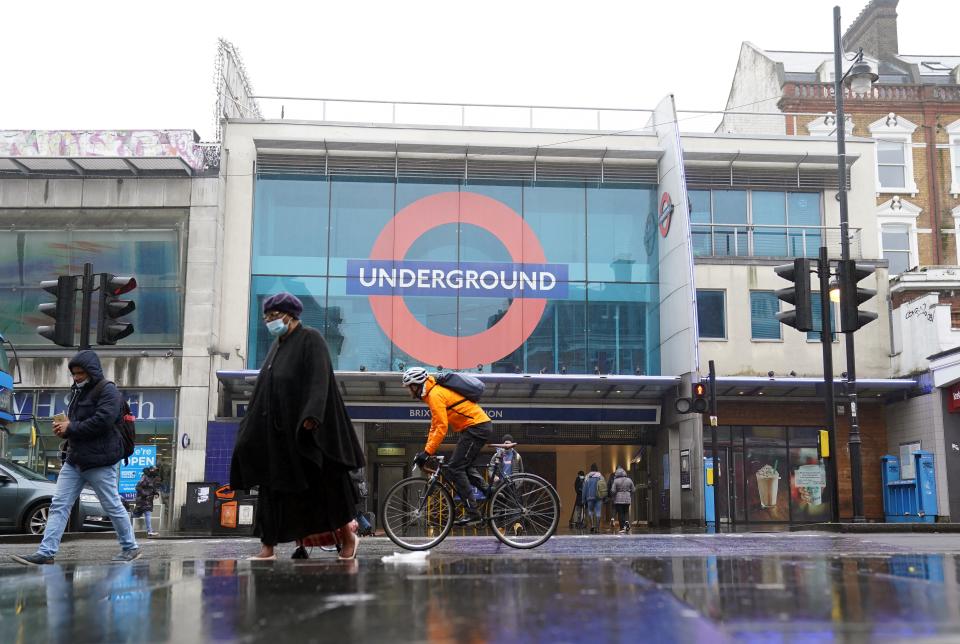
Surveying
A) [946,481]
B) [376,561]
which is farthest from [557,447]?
[376,561]

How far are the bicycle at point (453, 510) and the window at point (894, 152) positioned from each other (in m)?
32.8

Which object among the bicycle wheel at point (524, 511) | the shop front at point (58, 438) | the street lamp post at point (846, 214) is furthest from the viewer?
the shop front at point (58, 438)

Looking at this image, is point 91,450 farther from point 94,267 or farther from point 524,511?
point 94,267

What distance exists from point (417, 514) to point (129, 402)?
19.6 meters

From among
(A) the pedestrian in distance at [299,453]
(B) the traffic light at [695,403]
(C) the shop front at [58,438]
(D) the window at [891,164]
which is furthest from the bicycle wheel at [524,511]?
(D) the window at [891,164]

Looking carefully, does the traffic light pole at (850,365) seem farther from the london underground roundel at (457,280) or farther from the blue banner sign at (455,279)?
the london underground roundel at (457,280)

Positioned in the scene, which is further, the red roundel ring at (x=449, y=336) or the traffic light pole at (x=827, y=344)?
the red roundel ring at (x=449, y=336)

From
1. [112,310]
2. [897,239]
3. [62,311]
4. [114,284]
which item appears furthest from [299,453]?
[897,239]

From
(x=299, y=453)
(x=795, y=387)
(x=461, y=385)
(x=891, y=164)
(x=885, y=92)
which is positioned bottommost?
(x=299, y=453)

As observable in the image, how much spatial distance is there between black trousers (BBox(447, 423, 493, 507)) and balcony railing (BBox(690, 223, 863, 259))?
2120 cm

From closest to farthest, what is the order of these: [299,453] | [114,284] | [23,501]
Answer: [299,453] < [114,284] < [23,501]

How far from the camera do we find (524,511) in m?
8.70

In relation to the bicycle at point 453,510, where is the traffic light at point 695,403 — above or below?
above

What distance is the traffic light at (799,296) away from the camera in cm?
1471
